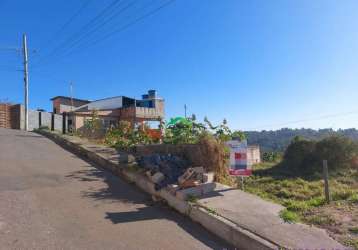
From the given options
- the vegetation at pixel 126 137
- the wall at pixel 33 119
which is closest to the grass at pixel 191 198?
the vegetation at pixel 126 137

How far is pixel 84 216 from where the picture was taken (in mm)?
5176

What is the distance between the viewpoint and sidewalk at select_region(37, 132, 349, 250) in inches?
154

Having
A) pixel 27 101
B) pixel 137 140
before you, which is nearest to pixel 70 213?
pixel 137 140

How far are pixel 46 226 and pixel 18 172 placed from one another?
4.22m

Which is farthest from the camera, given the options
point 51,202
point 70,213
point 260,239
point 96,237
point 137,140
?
point 137,140

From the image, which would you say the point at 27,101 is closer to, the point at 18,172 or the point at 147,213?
the point at 18,172

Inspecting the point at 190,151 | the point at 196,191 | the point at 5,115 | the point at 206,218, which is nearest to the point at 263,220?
the point at 206,218

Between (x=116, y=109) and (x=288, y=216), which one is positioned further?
(x=116, y=109)

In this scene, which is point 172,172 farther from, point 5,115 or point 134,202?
point 5,115

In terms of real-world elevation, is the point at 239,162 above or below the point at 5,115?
below

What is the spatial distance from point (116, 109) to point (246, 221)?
29230mm

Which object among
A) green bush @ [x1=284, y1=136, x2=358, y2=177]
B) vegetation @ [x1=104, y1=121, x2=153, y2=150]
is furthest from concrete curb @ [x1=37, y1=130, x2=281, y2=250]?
green bush @ [x1=284, y1=136, x2=358, y2=177]

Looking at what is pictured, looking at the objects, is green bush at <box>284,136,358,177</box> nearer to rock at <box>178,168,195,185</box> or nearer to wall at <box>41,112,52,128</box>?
rock at <box>178,168,195,185</box>

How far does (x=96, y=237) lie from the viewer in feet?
14.3
